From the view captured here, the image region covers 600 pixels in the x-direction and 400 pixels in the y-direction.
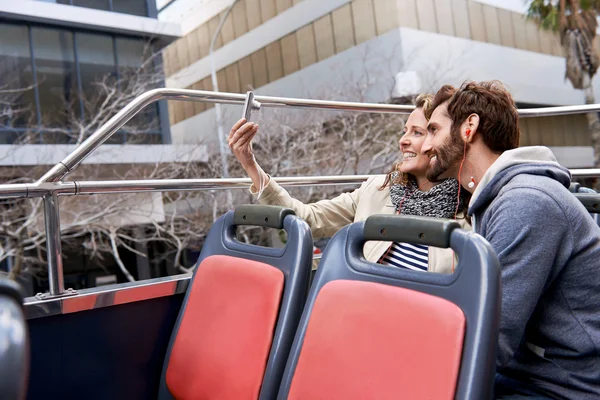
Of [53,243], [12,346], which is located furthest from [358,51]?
[12,346]

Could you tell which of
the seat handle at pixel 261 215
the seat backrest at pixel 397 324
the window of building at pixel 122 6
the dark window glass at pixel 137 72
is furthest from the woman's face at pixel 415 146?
the window of building at pixel 122 6

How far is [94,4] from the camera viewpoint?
37.6 ft

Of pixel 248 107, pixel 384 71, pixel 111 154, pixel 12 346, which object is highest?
pixel 384 71

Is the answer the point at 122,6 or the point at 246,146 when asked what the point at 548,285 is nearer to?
the point at 246,146

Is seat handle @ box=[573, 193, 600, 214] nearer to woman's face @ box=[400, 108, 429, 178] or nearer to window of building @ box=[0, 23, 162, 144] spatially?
woman's face @ box=[400, 108, 429, 178]

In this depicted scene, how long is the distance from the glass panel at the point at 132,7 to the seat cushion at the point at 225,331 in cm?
1172

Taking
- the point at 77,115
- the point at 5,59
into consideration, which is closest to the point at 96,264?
the point at 77,115

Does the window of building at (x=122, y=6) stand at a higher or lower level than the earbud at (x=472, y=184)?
higher

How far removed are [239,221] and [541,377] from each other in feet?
2.15

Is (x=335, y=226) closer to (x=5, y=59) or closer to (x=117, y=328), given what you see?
(x=117, y=328)

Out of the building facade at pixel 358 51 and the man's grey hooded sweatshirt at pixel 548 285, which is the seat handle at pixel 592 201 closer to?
the man's grey hooded sweatshirt at pixel 548 285

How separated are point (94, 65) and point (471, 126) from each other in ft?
35.6

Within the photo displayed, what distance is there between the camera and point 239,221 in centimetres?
124

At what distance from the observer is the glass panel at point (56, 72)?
10.4m
